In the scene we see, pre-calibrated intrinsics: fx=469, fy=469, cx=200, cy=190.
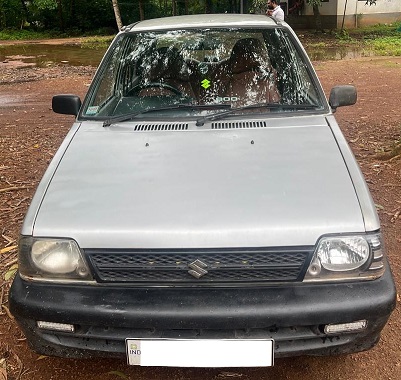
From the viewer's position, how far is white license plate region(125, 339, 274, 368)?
1910mm

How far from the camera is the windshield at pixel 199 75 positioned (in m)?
3.01

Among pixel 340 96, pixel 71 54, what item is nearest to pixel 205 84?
pixel 340 96

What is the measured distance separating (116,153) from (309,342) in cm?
136

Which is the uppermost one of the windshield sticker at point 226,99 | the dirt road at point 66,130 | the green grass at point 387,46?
the windshield sticker at point 226,99

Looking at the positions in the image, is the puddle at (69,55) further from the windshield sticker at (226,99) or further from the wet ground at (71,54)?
the windshield sticker at (226,99)

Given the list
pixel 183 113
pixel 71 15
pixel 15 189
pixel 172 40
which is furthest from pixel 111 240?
pixel 71 15

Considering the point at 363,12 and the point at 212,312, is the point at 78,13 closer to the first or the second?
the point at 363,12

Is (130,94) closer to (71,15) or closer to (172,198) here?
(172,198)

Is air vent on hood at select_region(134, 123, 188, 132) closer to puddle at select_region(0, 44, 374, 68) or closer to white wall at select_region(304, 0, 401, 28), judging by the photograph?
puddle at select_region(0, 44, 374, 68)

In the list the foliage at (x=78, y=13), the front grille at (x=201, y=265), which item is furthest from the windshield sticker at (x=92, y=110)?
the foliage at (x=78, y=13)

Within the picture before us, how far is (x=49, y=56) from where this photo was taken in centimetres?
1686

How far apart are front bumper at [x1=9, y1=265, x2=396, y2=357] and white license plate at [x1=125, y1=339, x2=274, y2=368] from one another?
0.10 ft

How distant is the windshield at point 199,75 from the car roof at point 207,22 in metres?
0.05

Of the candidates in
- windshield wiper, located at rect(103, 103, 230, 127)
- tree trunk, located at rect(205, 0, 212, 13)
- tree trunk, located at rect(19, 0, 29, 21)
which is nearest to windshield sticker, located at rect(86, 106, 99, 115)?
windshield wiper, located at rect(103, 103, 230, 127)
